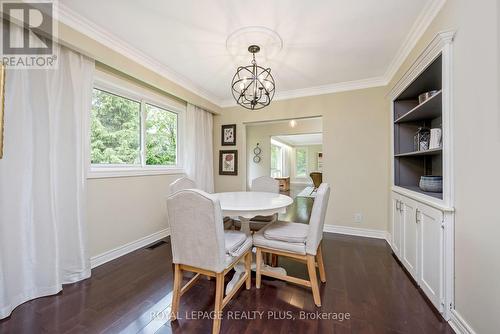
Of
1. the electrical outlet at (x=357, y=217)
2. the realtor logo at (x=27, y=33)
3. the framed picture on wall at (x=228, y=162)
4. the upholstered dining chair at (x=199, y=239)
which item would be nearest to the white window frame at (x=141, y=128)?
the realtor logo at (x=27, y=33)

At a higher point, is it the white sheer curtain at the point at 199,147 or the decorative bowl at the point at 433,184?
the white sheer curtain at the point at 199,147

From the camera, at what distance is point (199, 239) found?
4.65ft

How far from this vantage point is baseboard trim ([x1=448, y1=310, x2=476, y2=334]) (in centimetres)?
129

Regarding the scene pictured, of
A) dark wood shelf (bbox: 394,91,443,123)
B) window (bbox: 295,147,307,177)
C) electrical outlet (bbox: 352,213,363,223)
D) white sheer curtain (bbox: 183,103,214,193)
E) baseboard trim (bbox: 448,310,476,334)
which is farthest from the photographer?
window (bbox: 295,147,307,177)

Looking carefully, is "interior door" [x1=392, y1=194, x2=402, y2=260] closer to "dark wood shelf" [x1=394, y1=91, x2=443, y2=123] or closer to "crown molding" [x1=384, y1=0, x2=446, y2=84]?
"dark wood shelf" [x1=394, y1=91, x2=443, y2=123]

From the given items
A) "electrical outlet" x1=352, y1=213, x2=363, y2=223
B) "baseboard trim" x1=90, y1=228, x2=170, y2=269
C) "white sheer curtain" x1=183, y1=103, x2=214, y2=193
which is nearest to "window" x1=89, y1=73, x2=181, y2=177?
"white sheer curtain" x1=183, y1=103, x2=214, y2=193

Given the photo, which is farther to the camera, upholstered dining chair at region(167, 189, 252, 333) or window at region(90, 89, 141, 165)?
window at region(90, 89, 141, 165)

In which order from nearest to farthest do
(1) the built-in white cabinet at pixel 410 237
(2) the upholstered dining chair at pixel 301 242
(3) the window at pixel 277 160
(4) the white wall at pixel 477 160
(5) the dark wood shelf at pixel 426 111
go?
(4) the white wall at pixel 477 160
(2) the upholstered dining chair at pixel 301 242
(5) the dark wood shelf at pixel 426 111
(1) the built-in white cabinet at pixel 410 237
(3) the window at pixel 277 160

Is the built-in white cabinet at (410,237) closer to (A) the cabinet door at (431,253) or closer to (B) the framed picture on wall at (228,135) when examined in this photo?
(A) the cabinet door at (431,253)

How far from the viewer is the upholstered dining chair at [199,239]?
1358mm

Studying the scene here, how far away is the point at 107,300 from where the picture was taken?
1725mm

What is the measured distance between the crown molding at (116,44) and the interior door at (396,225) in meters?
3.36

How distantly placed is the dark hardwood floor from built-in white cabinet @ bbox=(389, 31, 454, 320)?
10.2 inches

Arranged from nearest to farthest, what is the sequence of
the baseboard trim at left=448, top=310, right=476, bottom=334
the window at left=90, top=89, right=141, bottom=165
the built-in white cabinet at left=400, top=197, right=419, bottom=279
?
the baseboard trim at left=448, top=310, right=476, bottom=334
the built-in white cabinet at left=400, top=197, right=419, bottom=279
the window at left=90, top=89, right=141, bottom=165
